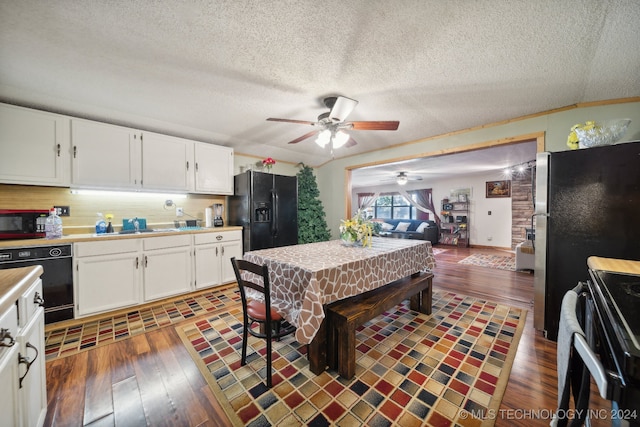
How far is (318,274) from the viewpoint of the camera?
159cm

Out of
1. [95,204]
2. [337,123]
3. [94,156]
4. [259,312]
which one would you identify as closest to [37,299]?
[259,312]

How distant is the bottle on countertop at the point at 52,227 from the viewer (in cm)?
238

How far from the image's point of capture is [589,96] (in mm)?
2281

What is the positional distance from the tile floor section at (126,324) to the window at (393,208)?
27.0ft

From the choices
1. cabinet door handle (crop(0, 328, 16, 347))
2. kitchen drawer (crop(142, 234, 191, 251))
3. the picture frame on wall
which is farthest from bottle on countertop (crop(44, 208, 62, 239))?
the picture frame on wall

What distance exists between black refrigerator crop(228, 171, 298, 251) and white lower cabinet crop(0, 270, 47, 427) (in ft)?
8.02

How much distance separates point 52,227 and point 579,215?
5.05 meters

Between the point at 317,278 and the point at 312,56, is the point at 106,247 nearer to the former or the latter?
the point at 317,278

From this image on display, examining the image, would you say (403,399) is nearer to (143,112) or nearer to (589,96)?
(589,96)

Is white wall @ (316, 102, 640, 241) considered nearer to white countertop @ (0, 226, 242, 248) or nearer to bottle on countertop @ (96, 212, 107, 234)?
white countertop @ (0, 226, 242, 248)

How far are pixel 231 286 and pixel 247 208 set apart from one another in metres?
1.25

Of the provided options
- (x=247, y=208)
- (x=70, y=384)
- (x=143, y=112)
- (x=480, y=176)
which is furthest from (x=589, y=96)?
(x=480, y=176)

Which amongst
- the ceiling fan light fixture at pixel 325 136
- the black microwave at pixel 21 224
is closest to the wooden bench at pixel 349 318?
the ceiling fan light fixture at pixel 325 136

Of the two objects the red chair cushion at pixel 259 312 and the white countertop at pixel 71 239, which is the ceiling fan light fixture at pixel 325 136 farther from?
the white countertop at pixel 71 239
